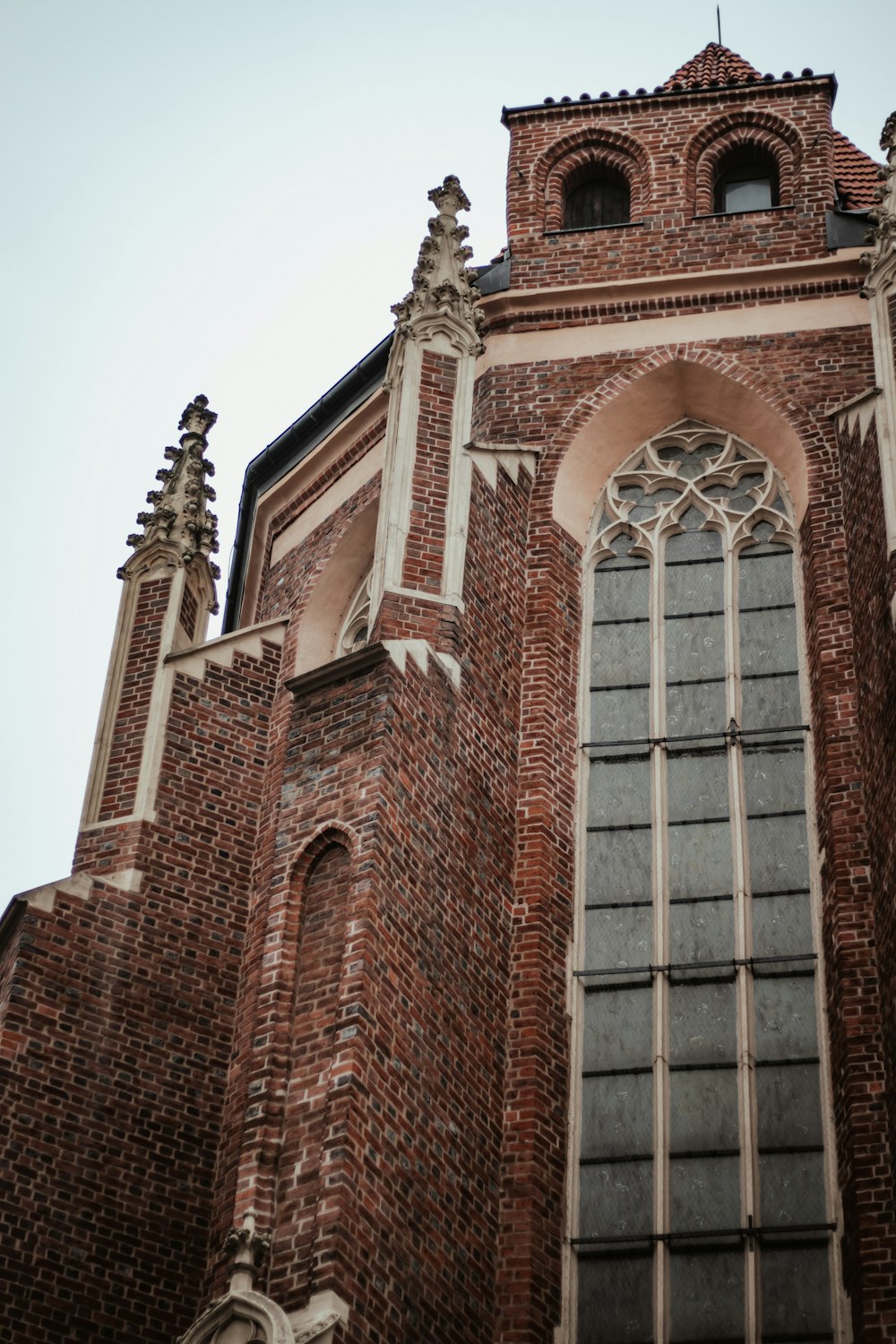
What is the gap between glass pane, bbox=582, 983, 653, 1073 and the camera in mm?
16531

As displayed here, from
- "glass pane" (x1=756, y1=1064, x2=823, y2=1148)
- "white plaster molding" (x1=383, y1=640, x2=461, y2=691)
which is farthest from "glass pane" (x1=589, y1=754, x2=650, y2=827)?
"glass pane" (x1=756, y1=1064, x2=823, y2=1148)

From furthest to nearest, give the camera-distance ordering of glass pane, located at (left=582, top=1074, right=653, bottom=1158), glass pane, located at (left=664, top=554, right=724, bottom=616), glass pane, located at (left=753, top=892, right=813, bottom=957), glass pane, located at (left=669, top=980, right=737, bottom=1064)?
glass pane, located at (left=664, top=554, right=724, bottom=616)
glass pane, located at (left=753, top=892, right=813, bottom=957)
glass pane, located at (left=669, top=980, right=737, bottom=1064)
glass pane, located at (left=582, top=1074, right=653, bottom=1158)

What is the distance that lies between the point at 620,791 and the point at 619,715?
75 cm

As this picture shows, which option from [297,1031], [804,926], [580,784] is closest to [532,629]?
[580,784]

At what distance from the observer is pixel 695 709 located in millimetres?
18516

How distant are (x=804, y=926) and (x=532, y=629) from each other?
3.47 metres

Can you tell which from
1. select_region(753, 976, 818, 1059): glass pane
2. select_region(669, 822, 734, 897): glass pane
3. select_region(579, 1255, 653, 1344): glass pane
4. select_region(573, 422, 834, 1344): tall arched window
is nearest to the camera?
select_region(579, 1255, 653, 1344): glass pane

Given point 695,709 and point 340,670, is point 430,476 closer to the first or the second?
point 340,670

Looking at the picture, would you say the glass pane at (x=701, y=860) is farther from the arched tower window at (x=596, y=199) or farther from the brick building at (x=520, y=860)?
the arched tower window at (x=596, y=199)

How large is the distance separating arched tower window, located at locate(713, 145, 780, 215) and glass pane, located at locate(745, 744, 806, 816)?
671cm

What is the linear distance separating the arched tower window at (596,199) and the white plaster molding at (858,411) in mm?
4094

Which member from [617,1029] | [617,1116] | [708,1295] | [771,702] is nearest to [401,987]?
[617,1116]

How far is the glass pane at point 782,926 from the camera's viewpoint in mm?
16797

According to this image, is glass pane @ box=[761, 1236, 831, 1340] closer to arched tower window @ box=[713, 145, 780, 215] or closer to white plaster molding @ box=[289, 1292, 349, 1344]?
white plaster molding @ box=[289, 1292, 349, 1344]
